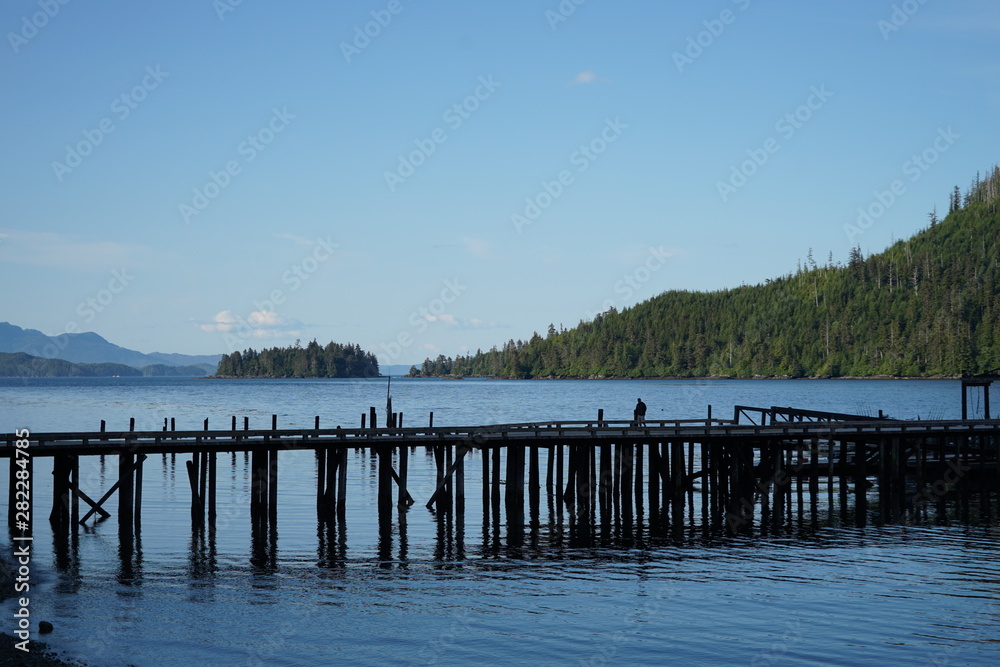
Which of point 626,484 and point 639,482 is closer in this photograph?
point 626,484

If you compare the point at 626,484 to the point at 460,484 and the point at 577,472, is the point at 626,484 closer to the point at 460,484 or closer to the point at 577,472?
the point at 577,472

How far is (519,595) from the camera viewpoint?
25281mm

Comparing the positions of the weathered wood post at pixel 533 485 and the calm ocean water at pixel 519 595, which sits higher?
the weathered wood post at pixel 533 485

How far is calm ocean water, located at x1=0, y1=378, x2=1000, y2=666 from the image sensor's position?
814 inches

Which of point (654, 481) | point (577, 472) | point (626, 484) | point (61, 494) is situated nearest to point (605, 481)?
point (626, 484)

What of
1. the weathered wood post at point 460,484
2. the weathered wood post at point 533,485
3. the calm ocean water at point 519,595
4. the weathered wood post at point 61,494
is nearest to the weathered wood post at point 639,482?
the weathered wood post at point 533,485

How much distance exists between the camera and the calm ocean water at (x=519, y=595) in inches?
814

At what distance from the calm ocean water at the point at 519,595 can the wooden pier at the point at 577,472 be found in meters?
1.14

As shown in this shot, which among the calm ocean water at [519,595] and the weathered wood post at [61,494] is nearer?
the calm ocean water at [519,595]

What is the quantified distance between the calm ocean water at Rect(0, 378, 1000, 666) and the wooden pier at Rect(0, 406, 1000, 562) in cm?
114

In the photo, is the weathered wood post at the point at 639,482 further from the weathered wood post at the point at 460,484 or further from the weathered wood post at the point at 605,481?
the weathered wood post at the point at 460,484

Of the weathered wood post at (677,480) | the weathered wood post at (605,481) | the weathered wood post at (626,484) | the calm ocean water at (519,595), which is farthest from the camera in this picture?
the weathered wood post at (605,481)

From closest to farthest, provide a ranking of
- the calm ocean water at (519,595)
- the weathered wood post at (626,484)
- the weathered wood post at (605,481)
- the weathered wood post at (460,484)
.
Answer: the calm ocean water at (519,595) < the weathered wood post at (460,484) < the weathered wood post at (626,484) < the weathered wood post at (605,481)

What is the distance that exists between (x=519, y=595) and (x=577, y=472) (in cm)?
1596
